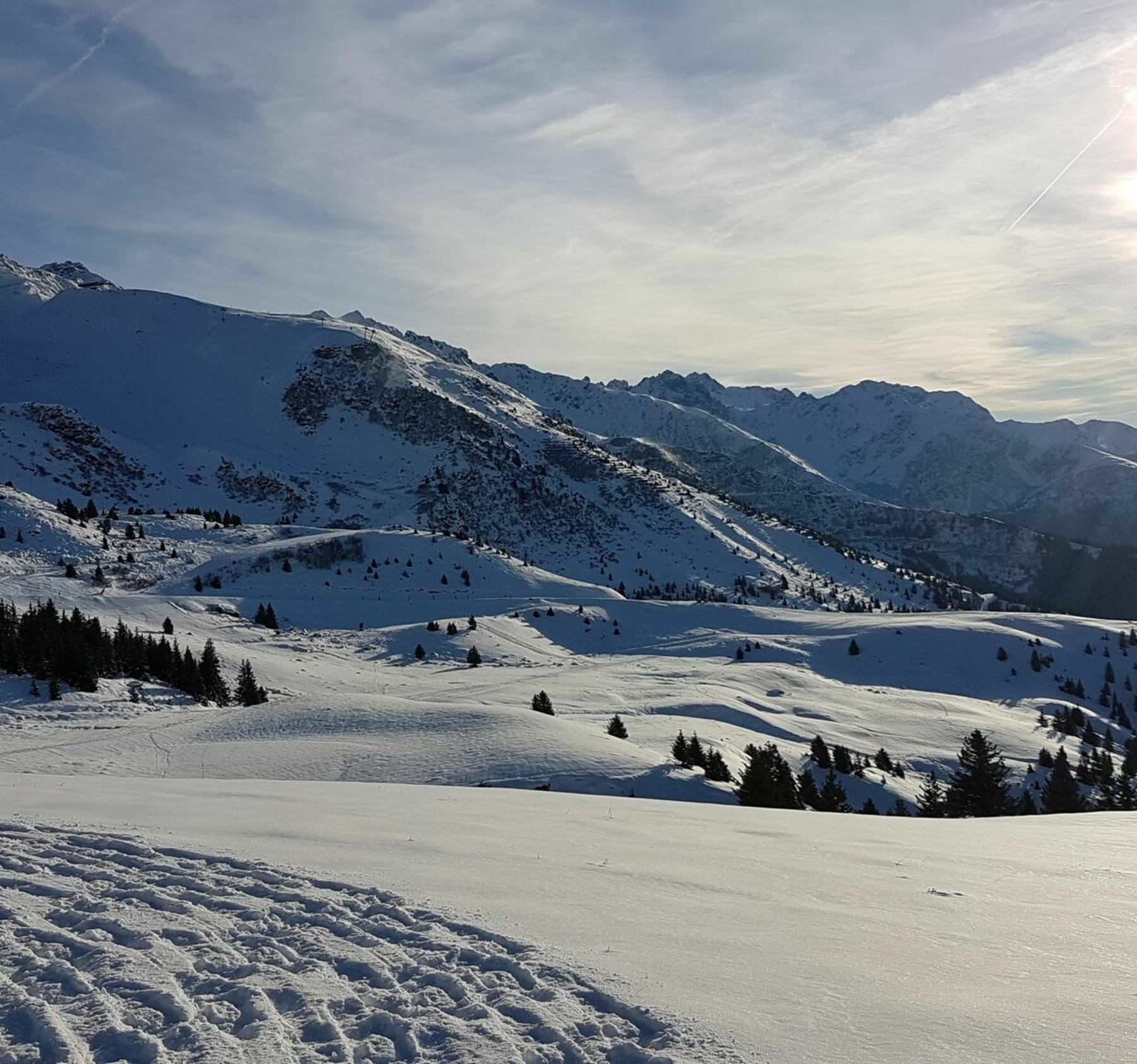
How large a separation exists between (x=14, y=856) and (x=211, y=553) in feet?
274

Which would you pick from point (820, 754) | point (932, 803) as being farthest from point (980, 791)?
point (820, 754)

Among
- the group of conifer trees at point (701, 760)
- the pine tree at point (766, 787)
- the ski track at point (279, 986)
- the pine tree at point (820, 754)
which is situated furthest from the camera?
the pine tree at point (820, 754)

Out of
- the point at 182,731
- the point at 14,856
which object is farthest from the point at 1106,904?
the point at 182,731

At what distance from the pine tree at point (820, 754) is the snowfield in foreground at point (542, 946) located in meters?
33.7

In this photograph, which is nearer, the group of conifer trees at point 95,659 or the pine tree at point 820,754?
the group of conifer trees at point 95,659

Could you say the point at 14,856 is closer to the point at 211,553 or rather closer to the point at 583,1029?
the point at 583,1029

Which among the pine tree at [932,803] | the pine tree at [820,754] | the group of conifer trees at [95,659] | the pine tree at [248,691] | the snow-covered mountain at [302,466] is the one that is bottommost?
the pine tree at [932,803]

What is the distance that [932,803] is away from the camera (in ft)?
118

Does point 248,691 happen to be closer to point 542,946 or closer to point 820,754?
point 820,754

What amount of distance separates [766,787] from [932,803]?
15.6 m

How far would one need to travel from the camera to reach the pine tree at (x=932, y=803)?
34875 millimetres

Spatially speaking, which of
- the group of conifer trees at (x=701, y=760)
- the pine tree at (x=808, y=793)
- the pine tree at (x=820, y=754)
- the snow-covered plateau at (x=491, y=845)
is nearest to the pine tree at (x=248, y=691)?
the snow-covered plateau at (x=491, y=845)

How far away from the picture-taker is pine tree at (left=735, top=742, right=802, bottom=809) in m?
24.9

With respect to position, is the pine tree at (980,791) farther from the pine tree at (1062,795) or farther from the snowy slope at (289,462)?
the snowy slope at (289,462)
